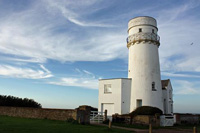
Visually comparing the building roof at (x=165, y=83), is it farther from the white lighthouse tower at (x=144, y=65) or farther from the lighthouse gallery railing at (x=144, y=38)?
the lighthouse gallery railing at (x=144, y=38)

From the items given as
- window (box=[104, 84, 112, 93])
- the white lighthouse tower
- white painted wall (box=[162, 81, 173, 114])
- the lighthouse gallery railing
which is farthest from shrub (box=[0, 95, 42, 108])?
white painted wall (box=[162, 81, 173, 114])

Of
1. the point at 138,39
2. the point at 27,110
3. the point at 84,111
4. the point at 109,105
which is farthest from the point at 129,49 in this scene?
the point at 27,110

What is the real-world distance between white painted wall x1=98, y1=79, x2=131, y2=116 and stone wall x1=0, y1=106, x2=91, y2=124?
457cm

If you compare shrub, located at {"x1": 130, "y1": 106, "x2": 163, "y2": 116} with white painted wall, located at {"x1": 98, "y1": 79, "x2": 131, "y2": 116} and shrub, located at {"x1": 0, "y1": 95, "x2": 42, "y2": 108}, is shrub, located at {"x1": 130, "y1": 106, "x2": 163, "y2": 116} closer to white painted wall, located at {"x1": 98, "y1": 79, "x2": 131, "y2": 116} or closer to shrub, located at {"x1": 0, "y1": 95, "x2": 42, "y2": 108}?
white painted wall, located at {"x1": 98, "y1": 79, "x2": 131, "y2": 116}

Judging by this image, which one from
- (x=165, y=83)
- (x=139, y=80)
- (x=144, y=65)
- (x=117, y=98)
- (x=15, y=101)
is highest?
(x=144, y=65)

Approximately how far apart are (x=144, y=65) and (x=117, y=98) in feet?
17.1

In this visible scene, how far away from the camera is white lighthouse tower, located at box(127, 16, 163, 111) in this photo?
24578 mm

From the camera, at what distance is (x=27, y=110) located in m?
24.0

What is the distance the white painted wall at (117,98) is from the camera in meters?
25.0

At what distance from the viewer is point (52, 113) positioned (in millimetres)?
21094

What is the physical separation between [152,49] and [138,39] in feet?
7.02

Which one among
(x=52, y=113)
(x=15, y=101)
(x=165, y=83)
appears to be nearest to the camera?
(x=52, y=113)

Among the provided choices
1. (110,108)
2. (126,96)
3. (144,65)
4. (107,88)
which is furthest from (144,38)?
(110,108)

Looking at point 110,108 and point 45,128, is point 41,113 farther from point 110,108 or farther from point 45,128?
point 45,128
